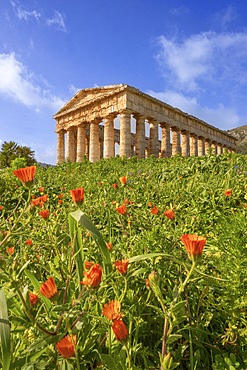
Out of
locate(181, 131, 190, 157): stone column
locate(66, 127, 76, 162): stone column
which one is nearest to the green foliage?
locate(66, 127, 76, 162): stone column

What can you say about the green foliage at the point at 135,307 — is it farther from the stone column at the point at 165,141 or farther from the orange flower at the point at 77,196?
the stone column at the point at 165,141

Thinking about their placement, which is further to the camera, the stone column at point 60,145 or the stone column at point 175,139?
the stone column at point 60,145

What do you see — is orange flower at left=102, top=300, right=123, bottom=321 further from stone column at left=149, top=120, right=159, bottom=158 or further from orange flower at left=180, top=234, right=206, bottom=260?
stone column at left=149, top=120, right=159, bottom=158

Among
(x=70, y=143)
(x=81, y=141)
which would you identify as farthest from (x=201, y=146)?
(x=70, y=143)

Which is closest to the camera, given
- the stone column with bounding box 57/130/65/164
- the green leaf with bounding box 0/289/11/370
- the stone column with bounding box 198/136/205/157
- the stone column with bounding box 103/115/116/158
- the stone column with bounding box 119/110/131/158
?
the green leaf with bounding box 0/289/11/370

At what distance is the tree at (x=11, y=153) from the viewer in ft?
85.8

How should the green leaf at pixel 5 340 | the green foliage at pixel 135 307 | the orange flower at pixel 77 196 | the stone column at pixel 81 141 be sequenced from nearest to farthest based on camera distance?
the green leaf at pixel 5 340 → the green foliage at pixel 135 307 → the orange flower at pixel 77 196 → the stone column at pixel 81 141

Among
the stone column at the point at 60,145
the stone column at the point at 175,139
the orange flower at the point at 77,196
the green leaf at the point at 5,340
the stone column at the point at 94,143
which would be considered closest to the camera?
the green leaf at the point at 5,340

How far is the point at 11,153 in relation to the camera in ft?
89.5

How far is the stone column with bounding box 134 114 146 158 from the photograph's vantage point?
24.9 m

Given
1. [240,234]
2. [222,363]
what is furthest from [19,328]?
[240,234]

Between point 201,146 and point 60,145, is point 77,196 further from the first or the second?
point 201,146

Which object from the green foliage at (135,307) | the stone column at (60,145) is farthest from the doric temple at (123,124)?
the green foliage at (135,307)

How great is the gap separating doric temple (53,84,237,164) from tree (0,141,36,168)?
3.73m
